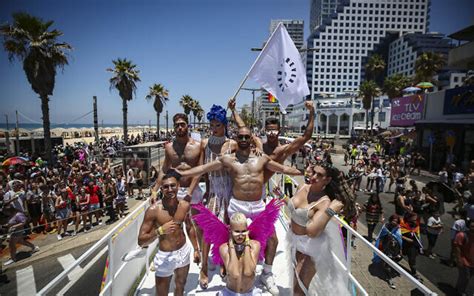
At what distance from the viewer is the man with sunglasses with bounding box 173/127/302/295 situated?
3.51 metres

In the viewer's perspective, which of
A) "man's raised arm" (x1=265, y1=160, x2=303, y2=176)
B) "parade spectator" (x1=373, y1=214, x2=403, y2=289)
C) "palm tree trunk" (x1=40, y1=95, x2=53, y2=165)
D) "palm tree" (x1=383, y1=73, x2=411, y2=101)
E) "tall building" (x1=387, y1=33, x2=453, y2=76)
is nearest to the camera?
"man's raised arm" (x1=265, y1=160, x2=303, y2=176)

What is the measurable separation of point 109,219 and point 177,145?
7.84m

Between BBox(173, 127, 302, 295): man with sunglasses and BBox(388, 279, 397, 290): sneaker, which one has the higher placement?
BBox(173, 127, 302, 295): man with sunglasses

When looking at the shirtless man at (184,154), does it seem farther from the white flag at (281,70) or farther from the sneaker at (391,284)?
the sneaker at (391,284)

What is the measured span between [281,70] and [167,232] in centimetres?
423

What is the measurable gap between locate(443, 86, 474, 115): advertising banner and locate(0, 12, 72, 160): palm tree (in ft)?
86.4

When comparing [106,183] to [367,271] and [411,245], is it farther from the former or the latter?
[411,245]

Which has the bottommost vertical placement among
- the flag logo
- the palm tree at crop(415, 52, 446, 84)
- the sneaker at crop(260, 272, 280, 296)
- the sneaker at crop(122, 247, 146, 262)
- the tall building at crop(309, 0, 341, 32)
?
the sneaker at crop(260, 272, 280, 296)

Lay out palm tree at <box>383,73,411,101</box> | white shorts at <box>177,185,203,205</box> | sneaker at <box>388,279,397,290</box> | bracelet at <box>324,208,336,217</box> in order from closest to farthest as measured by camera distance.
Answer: bracelet at <box>324,208,336,217</box>, white shorts at <box>177,185,203,205</box>, sneaker at <box>388,279,397,290</box>, palm tree at <box>383,73,411,101</box>

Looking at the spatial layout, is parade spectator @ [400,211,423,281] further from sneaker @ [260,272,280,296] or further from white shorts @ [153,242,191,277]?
white shorts @ [153,242,191,277]

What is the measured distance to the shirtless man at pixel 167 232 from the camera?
285 centimetres

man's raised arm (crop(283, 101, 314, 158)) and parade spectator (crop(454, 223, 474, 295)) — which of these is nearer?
man's raised arm (crop(283, 101, 314, 158))

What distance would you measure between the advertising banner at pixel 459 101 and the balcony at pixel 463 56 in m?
5.63

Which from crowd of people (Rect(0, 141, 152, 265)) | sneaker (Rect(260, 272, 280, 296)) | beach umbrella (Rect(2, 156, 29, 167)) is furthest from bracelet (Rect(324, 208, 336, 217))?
beach umbrella (Rect(2, 156, 29, 167))
